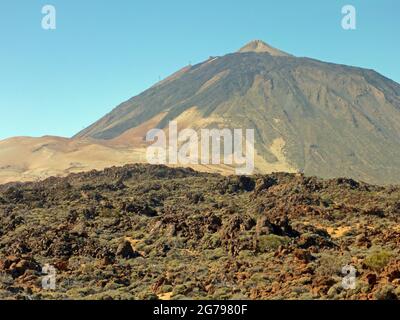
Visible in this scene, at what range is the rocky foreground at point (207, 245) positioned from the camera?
81.7 ft

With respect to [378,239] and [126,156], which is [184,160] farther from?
[378,239]

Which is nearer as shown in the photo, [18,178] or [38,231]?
[38,231]

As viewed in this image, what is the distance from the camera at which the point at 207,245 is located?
3722cm

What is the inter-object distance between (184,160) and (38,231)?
123828 millimetres

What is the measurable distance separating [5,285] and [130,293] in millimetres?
6501

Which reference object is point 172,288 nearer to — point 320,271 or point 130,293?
point 130,293

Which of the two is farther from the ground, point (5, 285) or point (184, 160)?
point (184, 160)

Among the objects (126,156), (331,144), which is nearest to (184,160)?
(126,156)

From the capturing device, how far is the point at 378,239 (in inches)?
1368

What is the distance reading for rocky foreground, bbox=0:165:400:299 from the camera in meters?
24.9
